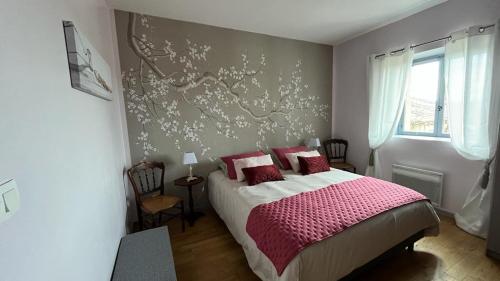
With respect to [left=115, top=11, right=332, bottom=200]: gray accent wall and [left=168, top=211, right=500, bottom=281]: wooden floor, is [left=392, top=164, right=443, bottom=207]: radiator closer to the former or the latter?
[left=168, top=211, right=500, bottom=281]: wooden floor

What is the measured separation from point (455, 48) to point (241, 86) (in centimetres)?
255

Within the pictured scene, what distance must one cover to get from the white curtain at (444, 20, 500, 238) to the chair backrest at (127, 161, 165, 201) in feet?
11.5

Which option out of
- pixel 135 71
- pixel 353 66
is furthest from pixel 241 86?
pixel 353 66

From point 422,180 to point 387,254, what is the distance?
5.01ft

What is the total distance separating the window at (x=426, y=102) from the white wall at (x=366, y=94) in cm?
26

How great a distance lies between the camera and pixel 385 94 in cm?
308

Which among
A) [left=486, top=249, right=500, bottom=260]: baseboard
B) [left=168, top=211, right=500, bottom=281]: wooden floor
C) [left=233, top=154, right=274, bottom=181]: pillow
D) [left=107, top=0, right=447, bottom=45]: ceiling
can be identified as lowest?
[left=168, top=211, right=500, bottom=281]: wooden floor

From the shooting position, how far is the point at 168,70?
107 inches

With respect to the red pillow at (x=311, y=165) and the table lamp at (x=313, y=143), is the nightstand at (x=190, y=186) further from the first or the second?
the table lamp at (x=313, y=143)

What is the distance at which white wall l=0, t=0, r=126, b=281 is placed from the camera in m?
0.55

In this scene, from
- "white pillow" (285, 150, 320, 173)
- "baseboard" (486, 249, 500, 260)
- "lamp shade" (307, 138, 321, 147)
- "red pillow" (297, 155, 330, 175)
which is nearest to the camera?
"baseboard" (486, 249, 500, 260)

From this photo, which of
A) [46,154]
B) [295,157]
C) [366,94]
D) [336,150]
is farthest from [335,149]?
[46,154]

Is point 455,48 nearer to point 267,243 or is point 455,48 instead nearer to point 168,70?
point 267,243

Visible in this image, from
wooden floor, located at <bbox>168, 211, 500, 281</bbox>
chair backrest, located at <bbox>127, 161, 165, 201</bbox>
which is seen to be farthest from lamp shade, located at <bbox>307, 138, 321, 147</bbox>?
chair backrest, located at <bbox>127, 161, 165, 201</bbox>
